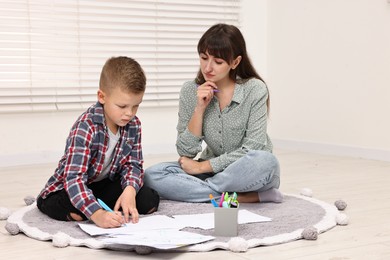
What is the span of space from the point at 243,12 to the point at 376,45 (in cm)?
95

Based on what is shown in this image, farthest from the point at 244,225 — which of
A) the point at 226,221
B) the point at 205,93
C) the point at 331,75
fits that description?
the point at 331,75

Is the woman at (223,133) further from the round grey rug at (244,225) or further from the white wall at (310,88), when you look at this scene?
the white wall at (310,88)

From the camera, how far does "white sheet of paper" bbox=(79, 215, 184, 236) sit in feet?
5.42

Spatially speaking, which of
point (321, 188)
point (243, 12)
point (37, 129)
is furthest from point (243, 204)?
point (243, 12)

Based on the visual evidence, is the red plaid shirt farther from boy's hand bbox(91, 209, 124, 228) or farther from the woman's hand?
the woman's hand

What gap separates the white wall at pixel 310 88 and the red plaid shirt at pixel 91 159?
1.41m

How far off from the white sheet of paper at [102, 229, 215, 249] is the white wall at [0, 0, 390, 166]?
5.62 ft

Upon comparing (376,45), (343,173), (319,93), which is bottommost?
(343,173)

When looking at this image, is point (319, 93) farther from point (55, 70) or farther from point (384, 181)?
point (55, 70)

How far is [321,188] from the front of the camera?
2.47m

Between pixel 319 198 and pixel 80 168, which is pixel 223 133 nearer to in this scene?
pixel 319 198

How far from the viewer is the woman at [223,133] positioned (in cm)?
203

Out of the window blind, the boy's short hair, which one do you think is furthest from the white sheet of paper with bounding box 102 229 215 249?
the window blind

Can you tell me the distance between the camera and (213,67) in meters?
2.06
